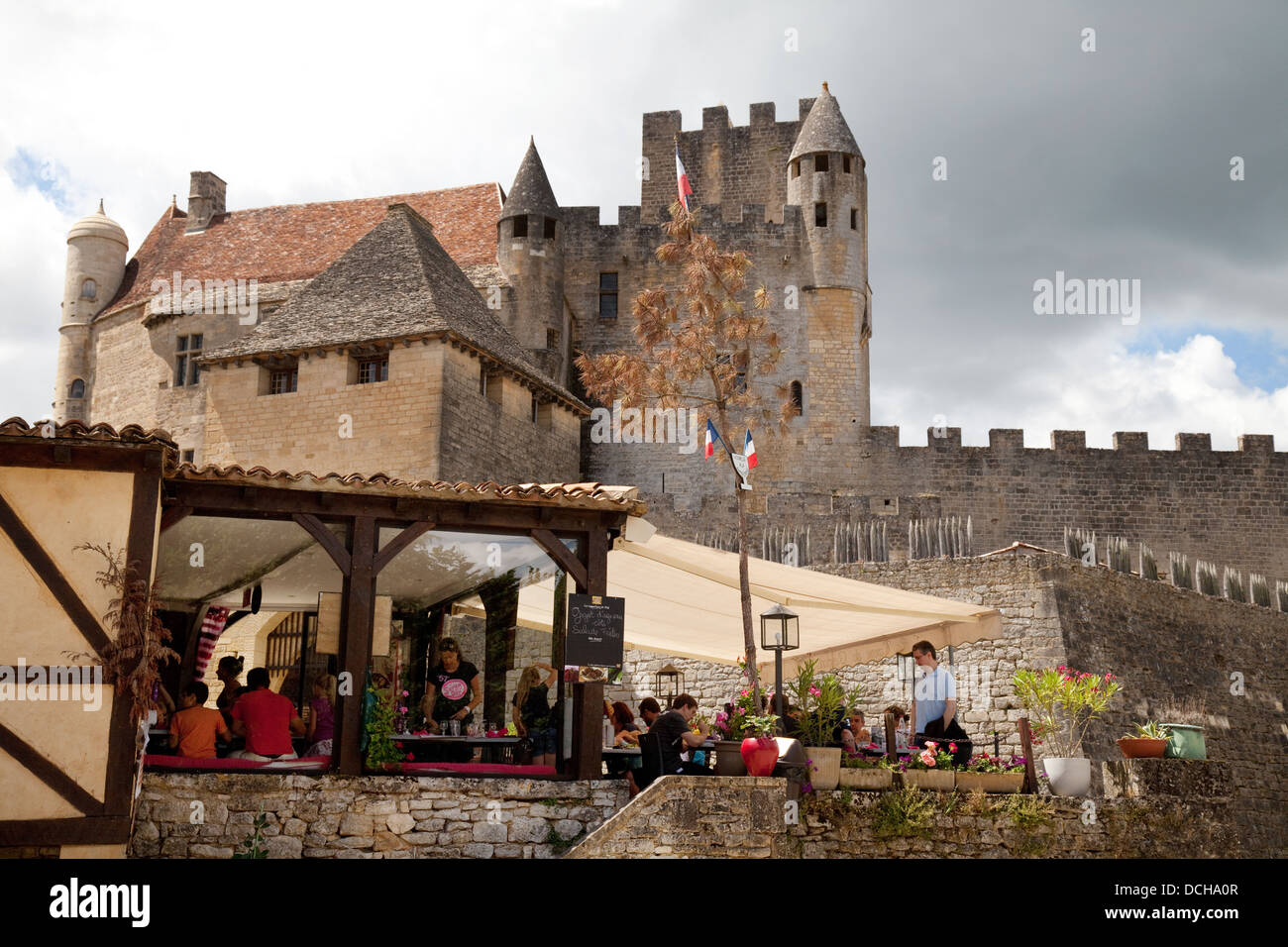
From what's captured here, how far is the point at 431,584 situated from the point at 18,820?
490 cm

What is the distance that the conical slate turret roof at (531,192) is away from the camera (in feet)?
93.6

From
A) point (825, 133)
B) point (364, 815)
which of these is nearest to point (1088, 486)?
point (825, 133)

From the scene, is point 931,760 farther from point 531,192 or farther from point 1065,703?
point 531,192

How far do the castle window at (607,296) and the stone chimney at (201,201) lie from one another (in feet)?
35.7

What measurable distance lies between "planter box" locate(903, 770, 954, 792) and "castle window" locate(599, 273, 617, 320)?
69.0ft

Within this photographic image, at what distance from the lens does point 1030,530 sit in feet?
91.9

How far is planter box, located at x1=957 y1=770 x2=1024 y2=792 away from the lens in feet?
31.8

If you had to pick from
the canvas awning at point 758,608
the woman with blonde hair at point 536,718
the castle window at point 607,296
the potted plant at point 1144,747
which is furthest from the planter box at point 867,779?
the castle window at point 607,296

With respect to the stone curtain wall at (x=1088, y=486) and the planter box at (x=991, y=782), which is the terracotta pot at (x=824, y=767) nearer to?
the planter box at (x=991, y=782)

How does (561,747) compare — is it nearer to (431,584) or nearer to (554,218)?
(431,584)

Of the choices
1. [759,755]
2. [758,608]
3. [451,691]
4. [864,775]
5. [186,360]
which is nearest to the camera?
[759,755]

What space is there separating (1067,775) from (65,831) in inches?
283

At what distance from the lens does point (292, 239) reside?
101ft
